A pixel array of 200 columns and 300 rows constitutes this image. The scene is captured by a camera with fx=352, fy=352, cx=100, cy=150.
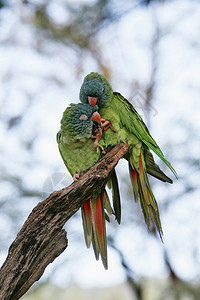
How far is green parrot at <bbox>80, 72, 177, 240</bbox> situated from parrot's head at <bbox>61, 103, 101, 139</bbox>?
0.10 meters

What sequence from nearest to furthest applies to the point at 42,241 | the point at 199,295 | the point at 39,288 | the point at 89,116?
the point at 42,241 < the point at 89,116 < the point at 199,295 < the point at 39,288

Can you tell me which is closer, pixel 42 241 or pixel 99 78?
pixel 42 241

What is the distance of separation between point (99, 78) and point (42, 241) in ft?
5.25

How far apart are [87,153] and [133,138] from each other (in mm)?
410

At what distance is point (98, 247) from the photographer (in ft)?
9.51

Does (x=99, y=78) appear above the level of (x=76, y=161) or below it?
above

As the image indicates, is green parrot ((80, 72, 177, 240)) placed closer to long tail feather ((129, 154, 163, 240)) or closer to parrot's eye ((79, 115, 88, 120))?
long tail feather ((129, 154, 163, 240))

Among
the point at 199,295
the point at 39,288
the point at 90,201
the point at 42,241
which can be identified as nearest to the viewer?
the point at 42,241

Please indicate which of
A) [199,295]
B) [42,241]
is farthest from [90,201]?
[199,295]

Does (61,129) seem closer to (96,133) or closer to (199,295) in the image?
(96,133)

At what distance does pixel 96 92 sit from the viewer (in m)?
3.00

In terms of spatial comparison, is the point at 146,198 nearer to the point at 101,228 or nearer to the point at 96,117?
the point at 101,228

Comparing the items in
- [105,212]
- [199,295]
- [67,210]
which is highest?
[105,212]

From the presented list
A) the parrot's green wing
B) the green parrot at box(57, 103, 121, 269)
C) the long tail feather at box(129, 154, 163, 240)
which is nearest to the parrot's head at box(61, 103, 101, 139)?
the green parrot at box(57, 103, 121, 269)
